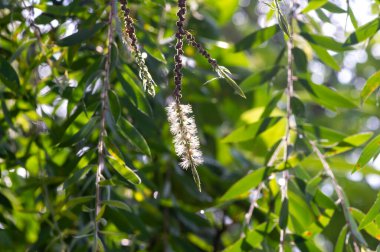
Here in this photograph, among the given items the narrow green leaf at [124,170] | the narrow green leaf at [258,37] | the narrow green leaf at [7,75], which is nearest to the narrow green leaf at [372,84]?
the narrow green leaf at [258,37]

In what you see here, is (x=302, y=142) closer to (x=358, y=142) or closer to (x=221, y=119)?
(x=358, y=142)

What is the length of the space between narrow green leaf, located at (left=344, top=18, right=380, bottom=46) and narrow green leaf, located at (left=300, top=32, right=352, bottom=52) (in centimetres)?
6

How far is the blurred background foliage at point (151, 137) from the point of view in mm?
1022

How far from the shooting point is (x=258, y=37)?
1199mm

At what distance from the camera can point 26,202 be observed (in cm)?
143

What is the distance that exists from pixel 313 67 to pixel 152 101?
53.6 inches

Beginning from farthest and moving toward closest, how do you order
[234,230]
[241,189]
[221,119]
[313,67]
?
[313,67] < [234,230] < [221,119] < [241,189]

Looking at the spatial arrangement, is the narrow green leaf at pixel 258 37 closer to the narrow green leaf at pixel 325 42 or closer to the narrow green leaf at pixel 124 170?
the narrow green leaf at pixel 325 42

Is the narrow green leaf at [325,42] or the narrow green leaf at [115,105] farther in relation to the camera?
the narrow green leaf at [325,42]

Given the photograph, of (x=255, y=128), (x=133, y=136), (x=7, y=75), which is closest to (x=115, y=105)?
(x=133, y=136)

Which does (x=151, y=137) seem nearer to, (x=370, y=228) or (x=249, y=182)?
(x=249, y=182)

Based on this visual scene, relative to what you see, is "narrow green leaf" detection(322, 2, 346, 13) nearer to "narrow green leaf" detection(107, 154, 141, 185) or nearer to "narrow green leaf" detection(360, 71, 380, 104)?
"narrow green leaf" detection(360, 71, 380, 104)

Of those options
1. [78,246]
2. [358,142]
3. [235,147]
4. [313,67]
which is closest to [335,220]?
[235,147]

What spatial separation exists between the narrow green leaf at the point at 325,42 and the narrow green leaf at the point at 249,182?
9.9 inches
